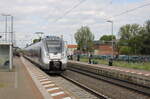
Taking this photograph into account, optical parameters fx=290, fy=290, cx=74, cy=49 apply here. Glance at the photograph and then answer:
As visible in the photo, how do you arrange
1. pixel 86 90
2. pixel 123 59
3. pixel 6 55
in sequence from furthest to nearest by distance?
1. pixel 123 59
2. pixel 6 55
3. pixel 86 90

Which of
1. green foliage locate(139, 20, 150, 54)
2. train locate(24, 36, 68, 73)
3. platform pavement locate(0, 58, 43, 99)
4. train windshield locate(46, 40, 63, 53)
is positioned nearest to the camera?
platform pavement locate(0, 58, 43, 99)

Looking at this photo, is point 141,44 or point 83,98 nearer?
point 83,98

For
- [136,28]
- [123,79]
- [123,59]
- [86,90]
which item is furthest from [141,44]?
[86,90]

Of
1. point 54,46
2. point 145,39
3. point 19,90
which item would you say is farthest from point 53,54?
point 145,39

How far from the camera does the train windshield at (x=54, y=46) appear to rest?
25.6m

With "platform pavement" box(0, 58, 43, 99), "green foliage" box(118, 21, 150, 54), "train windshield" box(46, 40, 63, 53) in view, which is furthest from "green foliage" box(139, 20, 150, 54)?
"platform pavement" box(0, 58, 43, 99)

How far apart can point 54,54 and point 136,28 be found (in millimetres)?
75634

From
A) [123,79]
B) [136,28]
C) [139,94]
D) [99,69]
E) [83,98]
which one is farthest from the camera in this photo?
[136,28]

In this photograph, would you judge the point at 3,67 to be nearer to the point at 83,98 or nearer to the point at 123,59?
the point at 83,98

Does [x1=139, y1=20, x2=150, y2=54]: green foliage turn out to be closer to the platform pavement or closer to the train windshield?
the train windshield

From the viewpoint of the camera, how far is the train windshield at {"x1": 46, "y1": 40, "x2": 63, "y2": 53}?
2557cm

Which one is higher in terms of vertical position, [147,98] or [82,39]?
[82,39]

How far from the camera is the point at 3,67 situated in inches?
1118

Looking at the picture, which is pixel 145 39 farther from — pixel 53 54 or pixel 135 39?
pixel 53 54
